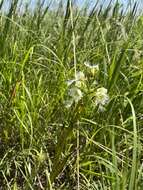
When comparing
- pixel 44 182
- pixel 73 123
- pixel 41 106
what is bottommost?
pixel 44 182

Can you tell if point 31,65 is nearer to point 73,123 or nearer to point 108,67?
point 108,67

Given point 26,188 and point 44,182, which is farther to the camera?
point 44,182

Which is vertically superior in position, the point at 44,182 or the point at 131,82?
the point at 131,82

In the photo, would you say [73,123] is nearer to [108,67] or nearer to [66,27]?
[108,67]

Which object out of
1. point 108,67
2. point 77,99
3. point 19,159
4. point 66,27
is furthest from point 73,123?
point 66,27

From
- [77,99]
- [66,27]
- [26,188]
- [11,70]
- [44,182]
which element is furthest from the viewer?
[66,27]

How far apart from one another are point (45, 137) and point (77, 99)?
453mm

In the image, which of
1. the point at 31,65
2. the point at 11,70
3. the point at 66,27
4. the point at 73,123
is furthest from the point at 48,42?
the point at 73,123

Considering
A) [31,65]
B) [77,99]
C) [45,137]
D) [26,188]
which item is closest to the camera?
[77,99]

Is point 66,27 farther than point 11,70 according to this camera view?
Yes

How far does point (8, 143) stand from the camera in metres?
1.70

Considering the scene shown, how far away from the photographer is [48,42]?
246cm

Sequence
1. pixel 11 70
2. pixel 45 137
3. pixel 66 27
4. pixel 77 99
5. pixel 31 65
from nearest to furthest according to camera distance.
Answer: pixel 77 99 < pixel 45 137 < pixel 11 70 < pixel 31 65 < pixel 66 27

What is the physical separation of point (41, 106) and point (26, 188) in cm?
40
